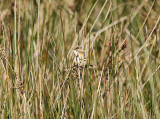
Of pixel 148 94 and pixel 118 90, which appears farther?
pixel 148 94

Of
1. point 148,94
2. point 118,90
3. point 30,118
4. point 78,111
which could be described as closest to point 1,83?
point 30,118

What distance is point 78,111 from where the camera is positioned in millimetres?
1136

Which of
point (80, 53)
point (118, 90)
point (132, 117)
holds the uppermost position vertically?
point (80, 53)

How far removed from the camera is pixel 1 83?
3.92ft

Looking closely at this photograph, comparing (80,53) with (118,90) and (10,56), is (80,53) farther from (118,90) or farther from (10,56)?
(10,56)

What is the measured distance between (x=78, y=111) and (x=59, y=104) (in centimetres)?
9

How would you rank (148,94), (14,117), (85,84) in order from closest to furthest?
(14,117), (85,84), (148,94)

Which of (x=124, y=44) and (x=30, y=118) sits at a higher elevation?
(x=124, y=44)

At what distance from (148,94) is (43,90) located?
0.56m

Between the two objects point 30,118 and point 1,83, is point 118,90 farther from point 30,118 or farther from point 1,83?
point 1,83

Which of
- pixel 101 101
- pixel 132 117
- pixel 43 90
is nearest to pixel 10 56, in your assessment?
pixel 43 90

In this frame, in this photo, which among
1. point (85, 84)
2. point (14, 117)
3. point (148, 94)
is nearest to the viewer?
point (14, 117)

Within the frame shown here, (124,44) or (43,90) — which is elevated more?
(124,44)

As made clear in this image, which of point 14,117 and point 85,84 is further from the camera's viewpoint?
point 85,84
